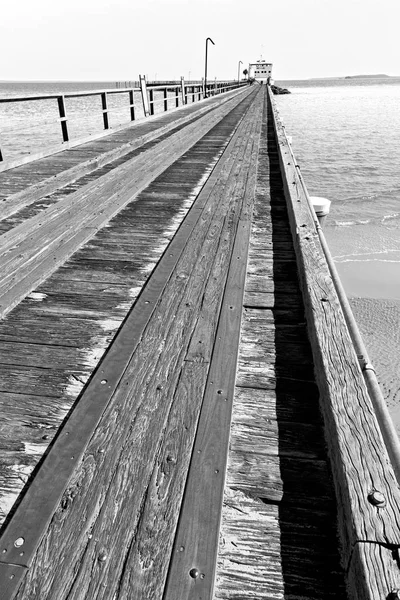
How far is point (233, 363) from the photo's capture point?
7.71 ft

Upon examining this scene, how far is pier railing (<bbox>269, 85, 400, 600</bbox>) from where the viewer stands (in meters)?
1.29

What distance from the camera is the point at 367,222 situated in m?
17.4

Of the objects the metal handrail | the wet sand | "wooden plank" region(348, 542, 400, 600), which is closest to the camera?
"wooden plank" region(348, 542, 400, 600)

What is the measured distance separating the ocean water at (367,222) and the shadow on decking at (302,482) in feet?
16.7

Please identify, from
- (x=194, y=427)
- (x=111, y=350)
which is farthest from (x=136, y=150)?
(x=194, y=427)

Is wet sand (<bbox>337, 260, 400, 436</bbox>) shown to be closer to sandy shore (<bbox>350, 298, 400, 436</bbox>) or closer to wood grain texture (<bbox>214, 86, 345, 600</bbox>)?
sandy shore (<bbox>350, 298, 400, 436</bbox>)

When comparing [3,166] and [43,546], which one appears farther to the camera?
[3,166]

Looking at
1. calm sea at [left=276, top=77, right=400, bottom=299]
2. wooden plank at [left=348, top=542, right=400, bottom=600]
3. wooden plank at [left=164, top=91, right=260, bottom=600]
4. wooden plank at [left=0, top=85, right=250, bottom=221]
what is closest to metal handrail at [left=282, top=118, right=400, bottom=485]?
wooden plank at [left=348, top=542, right=400, bottom=600]

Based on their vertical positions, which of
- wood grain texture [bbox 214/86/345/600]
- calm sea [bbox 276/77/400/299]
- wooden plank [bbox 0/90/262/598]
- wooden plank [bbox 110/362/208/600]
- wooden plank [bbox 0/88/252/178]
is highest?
wooden plank [bbox 110/362/208/600]

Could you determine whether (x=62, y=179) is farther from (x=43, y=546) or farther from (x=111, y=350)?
(x=43, y=546)

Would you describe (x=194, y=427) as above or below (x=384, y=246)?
above

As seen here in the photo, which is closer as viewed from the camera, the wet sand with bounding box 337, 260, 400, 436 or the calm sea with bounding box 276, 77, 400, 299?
the wet sand with bounding box 337, 260, 400, 436

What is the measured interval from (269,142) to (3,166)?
6.59 meters

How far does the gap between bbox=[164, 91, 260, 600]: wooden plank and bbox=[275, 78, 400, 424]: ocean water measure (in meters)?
5.45
